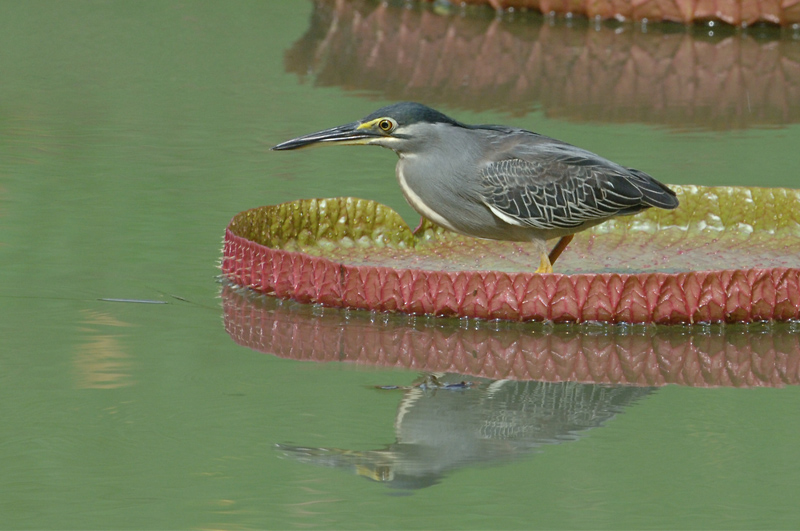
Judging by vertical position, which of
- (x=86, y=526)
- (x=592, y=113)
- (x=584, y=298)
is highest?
(x=592, y=113)

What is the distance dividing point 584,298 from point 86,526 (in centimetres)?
277

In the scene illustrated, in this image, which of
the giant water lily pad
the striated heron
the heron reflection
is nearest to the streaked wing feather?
the striated heron

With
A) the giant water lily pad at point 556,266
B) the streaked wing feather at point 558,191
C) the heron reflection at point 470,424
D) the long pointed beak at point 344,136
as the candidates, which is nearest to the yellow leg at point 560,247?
the giant water lily pad at point 556,266

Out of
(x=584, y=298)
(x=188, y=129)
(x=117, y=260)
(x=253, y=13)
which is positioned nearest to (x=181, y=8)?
(x=253, y=13)

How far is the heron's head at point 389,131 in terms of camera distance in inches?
271

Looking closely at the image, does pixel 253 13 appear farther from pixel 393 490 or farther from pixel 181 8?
pixel 393 490

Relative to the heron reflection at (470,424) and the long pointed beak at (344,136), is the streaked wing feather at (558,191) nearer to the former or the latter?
the long pointed beak at (344,136)

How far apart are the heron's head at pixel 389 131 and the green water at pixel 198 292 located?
38.6 inches

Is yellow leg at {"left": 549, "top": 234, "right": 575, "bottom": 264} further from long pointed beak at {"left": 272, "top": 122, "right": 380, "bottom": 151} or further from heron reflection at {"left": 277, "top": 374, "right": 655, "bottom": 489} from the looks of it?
heron reflection at {"left": 277, "top": 374, "right": 655, "bottom": 489}

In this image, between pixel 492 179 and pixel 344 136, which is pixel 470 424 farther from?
pixel 344 136

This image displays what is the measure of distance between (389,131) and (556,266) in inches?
55.6

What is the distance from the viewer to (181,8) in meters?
16.6

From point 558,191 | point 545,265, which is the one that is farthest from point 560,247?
point 558,191

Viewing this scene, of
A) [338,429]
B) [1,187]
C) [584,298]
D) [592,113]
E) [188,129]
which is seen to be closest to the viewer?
[338,429]
